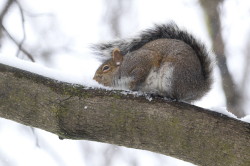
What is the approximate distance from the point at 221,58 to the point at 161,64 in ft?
3.05

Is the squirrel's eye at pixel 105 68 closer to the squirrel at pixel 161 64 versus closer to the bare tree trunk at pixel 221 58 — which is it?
the squirrel at pixel 161 64

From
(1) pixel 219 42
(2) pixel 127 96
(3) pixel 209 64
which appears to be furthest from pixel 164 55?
(1) pixel 219 42

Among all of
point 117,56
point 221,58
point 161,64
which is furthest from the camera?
point 221,58

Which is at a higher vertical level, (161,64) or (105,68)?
(105,68)

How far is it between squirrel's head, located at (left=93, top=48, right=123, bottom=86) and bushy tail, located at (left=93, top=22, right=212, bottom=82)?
7 centimetres

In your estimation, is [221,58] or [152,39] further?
[221,58]

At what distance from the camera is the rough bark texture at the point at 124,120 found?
68.7 inches

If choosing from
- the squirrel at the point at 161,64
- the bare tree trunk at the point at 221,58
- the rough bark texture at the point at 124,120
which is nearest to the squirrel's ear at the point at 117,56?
the squirrel at the point at 161,64

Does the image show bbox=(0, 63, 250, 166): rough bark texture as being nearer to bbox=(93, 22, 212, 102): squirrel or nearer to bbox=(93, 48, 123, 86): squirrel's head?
bbox=(93, 22, 212, 102): squirrel

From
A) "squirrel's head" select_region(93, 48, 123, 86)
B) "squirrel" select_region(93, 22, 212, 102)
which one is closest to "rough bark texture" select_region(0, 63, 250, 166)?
"squirrel" select_region(93, 22, 212, 102)

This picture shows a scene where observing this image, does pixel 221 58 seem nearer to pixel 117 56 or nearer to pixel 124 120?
pixel 117 56

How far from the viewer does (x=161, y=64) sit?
2248 mm

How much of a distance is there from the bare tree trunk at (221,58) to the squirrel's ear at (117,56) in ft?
2.56

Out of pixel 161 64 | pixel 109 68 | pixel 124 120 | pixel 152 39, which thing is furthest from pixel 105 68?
pixel 124 120
